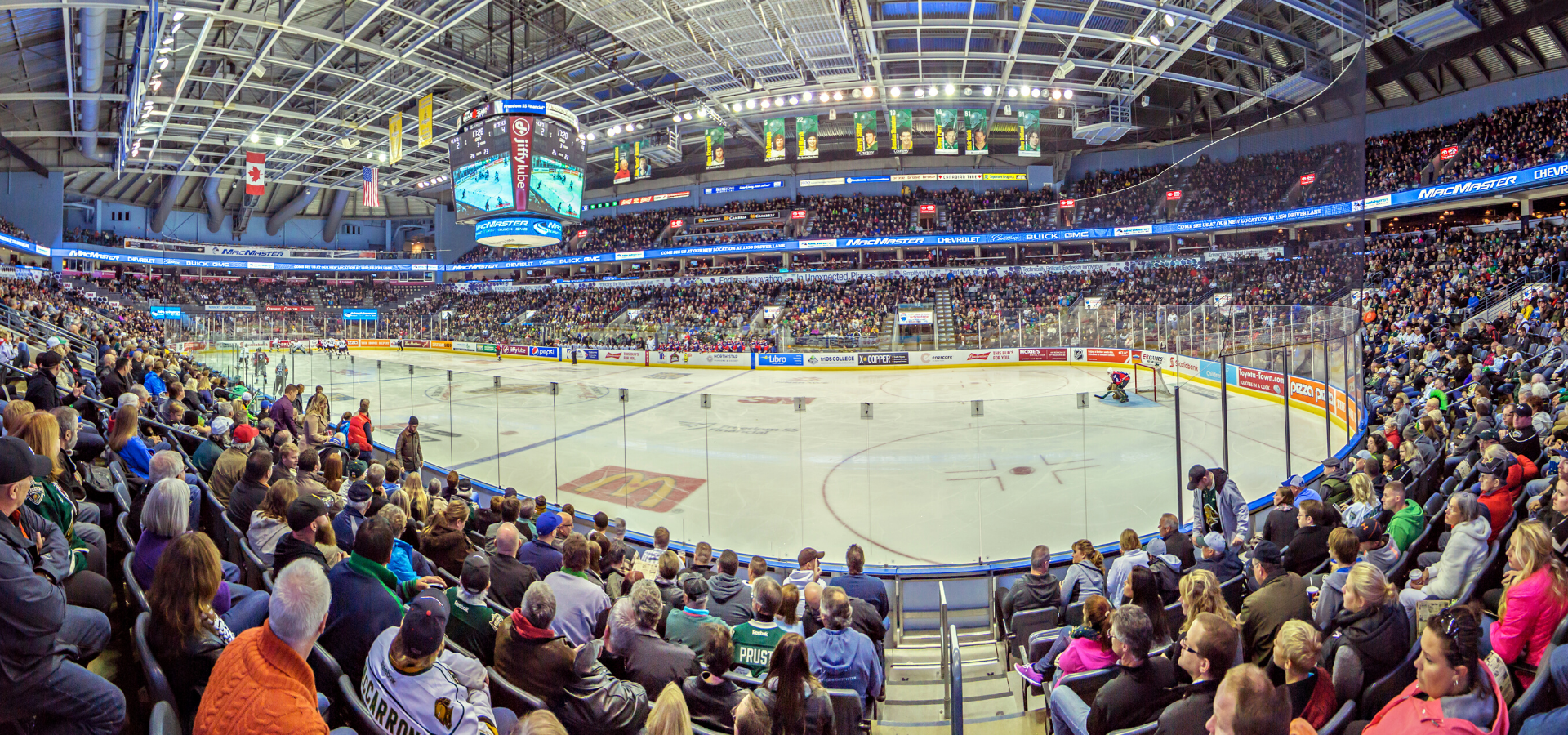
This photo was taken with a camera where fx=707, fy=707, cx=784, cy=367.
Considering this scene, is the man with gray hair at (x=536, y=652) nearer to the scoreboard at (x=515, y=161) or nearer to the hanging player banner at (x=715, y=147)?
the scoreboard at (x=515, y=161)

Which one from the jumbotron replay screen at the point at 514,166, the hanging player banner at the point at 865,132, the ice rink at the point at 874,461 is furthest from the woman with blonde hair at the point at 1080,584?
the hanging player banner at the point at 865,132

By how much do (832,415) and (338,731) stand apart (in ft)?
25.1

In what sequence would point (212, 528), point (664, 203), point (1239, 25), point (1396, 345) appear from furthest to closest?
1. point (664, 203)
2. point (1239, 25)
3. point (1396, 345)
4. point (212, 528)

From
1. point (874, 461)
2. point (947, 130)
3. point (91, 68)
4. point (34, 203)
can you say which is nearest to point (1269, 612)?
point (874, 461)

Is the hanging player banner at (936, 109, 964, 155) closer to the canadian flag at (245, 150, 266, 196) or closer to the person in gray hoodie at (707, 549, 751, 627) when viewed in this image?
the canadian flag at (245, 150, 266, 196)

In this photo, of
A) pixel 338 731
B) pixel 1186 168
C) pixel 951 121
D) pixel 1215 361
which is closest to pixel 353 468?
pixel 338 731

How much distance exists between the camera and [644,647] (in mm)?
3309

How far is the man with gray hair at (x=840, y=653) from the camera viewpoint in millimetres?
3568

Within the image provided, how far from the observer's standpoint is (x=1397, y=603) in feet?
10.3

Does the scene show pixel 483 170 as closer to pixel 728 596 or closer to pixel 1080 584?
pixel 728 596

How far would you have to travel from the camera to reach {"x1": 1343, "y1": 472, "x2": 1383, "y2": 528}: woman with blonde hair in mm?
5910

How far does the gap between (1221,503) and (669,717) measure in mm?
6031

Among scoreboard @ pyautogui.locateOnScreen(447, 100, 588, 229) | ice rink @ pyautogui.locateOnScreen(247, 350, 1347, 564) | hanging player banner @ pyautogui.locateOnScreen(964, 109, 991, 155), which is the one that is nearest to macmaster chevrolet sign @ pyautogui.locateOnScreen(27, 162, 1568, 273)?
ice rink @ pyautogui.locateOnScreen(247, 350, 1347, 564)

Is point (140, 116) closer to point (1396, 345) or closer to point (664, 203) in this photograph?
point (664, 203)
